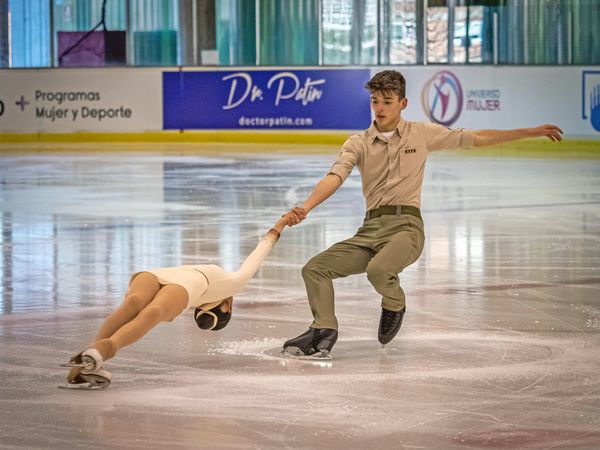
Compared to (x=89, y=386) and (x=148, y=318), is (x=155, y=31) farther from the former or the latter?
(x=148, y=318)

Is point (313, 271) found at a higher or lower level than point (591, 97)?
lower

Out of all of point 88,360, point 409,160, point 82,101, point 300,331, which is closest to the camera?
point 88,360

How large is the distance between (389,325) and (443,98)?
17.7 m

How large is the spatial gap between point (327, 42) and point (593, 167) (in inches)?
332

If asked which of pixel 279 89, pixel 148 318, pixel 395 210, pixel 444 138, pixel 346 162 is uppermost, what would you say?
pixel 279 89

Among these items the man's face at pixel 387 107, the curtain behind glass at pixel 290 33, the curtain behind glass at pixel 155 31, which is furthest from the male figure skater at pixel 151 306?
the curtain behind glass at pixel 155 31

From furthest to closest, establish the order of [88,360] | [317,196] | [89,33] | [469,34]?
[89,33], [469,34], [317,196], [88,360]

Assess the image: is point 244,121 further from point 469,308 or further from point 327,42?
point 469,308

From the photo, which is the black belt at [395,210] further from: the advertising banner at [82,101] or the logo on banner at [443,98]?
the advertising banner at [82,101]

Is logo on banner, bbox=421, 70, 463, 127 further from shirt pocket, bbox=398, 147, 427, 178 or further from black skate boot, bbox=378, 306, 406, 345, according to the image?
black skate boot, bbox=378, 306, 406, 345

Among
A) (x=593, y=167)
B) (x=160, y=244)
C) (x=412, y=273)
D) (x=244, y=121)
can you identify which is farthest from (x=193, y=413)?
(x=244, y=121)

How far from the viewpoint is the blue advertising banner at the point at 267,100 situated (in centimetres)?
2486

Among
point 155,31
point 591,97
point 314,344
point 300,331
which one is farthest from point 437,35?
point 314,344

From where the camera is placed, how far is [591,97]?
74.7 ft
